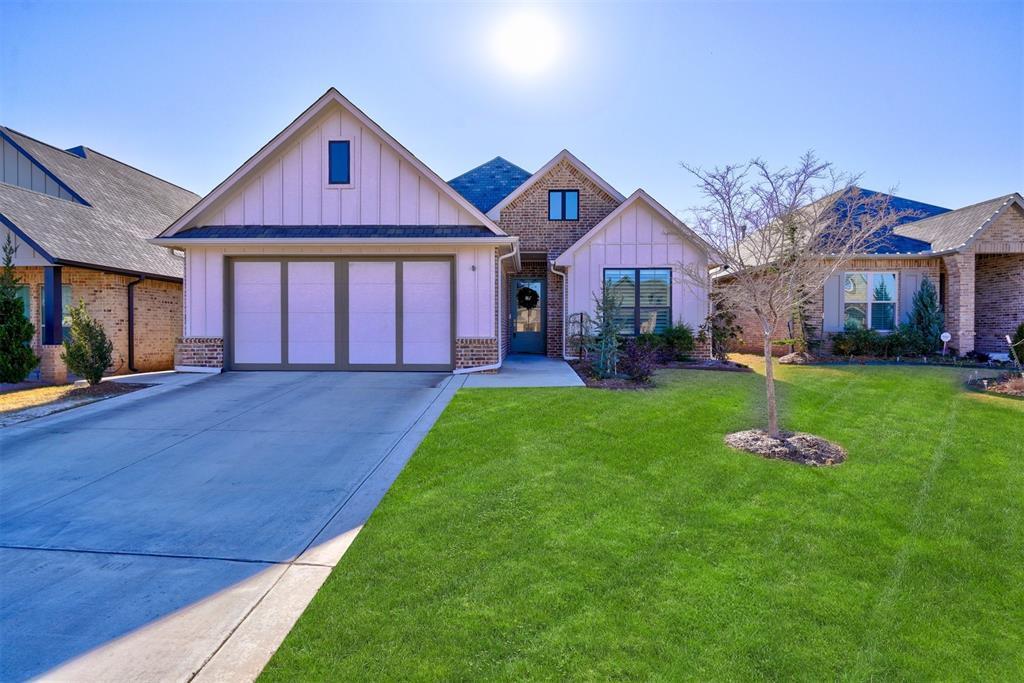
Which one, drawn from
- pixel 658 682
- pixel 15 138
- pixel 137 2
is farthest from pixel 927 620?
pixel 15 138

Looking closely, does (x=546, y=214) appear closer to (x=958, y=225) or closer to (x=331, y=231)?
(x=331, y=231)

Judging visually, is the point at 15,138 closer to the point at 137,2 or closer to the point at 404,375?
the point at 137,2

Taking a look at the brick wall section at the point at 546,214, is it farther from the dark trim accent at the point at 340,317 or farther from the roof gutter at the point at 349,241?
the roof gutter at the point at 349,241

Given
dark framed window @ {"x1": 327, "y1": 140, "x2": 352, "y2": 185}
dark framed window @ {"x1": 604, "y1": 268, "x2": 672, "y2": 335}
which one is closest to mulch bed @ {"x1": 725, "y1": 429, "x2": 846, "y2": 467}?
dark framed window @ {"x1": 604, "y1": 268, "x2": 672, "y2": 335}

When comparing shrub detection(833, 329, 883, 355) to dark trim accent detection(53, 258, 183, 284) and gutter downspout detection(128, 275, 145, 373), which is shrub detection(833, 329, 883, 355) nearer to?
dark trim accent detection(53, 258, 183, 284)

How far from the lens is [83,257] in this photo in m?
12.3

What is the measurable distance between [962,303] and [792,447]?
Answer: 42.8ft

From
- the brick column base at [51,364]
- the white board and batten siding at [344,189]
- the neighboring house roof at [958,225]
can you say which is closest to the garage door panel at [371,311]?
the white board and batten siding at [344,189]

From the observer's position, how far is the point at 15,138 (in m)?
15.6

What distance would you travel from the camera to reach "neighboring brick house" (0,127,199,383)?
12141mm

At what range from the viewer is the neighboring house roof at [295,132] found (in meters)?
11.1

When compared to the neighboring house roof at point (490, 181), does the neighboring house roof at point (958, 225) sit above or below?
below

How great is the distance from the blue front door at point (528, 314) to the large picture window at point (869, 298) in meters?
9.34

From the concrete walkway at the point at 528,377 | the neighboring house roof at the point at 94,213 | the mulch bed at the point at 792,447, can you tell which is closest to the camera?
the mulch bed at the point at 792,447
